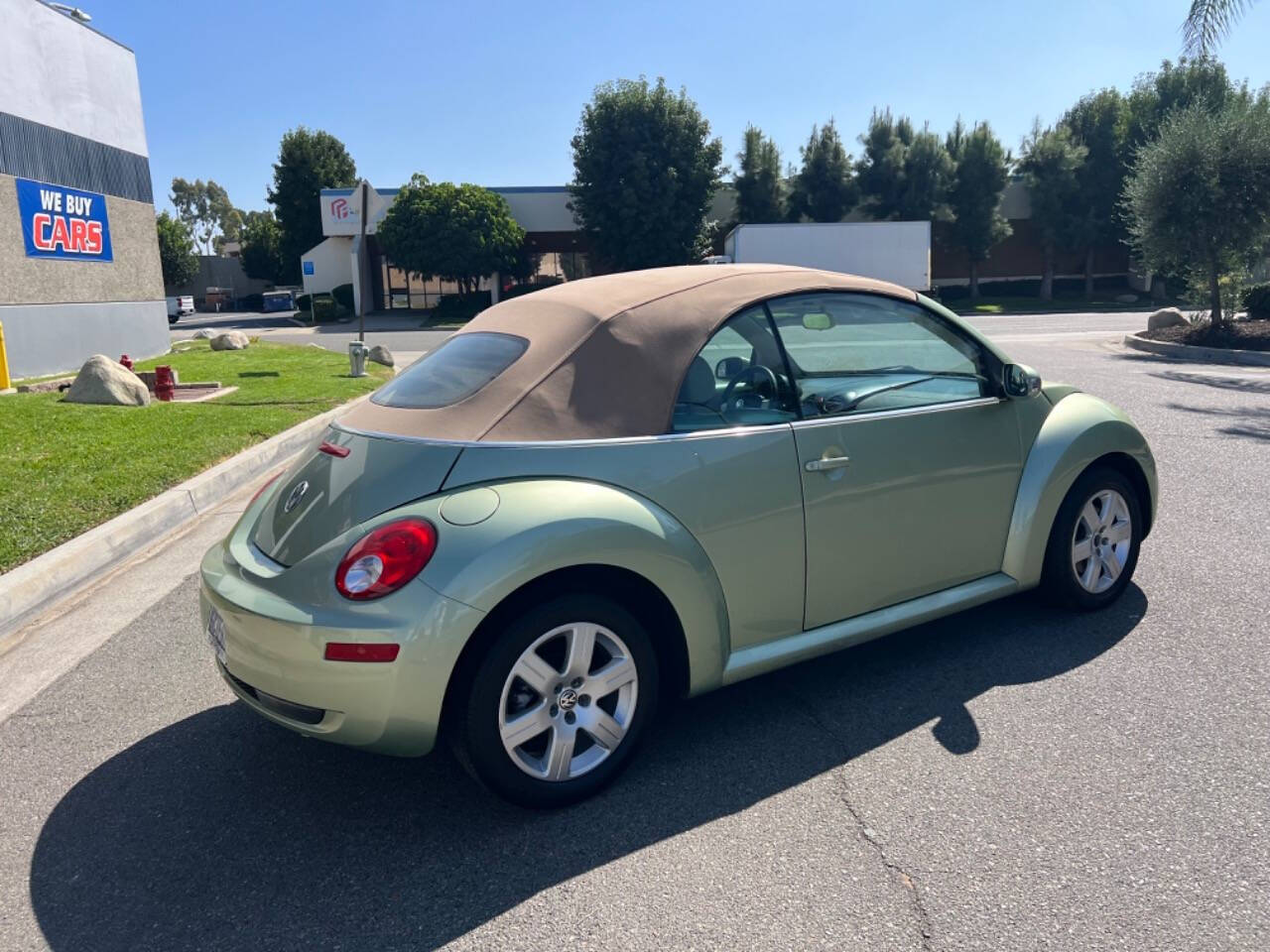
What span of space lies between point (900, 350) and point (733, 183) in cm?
4693

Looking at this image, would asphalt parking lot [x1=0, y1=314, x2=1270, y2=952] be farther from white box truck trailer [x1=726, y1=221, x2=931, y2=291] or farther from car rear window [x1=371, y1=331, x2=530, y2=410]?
white box truck trailer [x1=726, y1=221, x2=931, y2=291]

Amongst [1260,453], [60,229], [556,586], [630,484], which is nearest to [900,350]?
[630,484]

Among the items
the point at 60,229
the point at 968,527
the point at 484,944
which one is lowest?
the point at 484,944

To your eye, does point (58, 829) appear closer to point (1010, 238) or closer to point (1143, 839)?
point (1143, 839)

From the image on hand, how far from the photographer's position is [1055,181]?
46188 millimetres

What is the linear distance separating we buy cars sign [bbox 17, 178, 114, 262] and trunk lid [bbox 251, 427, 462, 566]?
16.2 metres

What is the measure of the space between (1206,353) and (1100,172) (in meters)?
32.8

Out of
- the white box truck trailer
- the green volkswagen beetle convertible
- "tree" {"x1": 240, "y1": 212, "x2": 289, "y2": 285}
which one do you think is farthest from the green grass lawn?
"tree" {"x1": 240, "y1": 212, "x2": 289, "y2": 285}

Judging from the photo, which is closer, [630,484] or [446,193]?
[630,484]

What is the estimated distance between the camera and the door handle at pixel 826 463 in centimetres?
344

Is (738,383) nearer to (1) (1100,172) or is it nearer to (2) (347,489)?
(2) (347,489)

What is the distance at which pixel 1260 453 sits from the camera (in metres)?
8.14

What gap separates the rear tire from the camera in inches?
167

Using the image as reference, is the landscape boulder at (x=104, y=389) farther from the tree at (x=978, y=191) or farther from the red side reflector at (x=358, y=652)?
the tree at (x=978, y=191)
